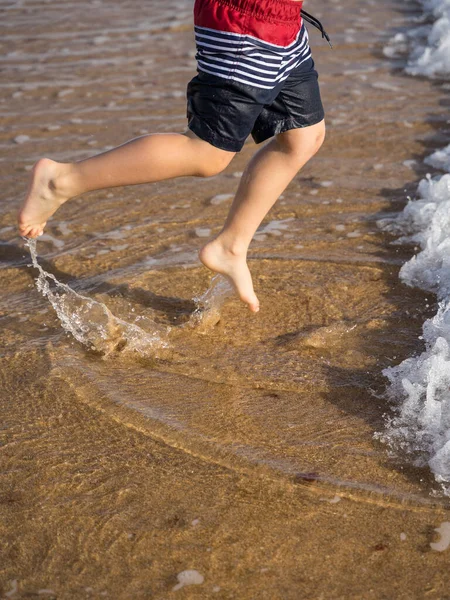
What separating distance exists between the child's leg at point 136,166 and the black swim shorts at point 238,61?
7cm

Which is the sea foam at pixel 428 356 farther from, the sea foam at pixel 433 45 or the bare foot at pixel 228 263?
the sea foam at pixel 433 45

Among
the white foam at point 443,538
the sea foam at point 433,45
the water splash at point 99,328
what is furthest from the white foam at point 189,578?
the sea foam at point 433,45

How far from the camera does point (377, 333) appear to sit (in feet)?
10.1

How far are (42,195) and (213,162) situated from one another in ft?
2.26

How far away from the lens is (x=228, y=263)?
3.06 m

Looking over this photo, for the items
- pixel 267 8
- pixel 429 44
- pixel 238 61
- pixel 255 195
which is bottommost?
pixel 429 44

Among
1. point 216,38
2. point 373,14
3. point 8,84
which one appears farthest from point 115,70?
point 216,38

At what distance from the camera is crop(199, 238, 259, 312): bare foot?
10.0 feet

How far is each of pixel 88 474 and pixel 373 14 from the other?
6724 millimetres

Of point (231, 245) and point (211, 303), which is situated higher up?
point (231, 245)

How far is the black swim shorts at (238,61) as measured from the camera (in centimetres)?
256

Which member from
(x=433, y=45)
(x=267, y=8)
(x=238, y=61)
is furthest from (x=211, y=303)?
(x=433, y=45)

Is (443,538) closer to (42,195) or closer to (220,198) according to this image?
(42,195)

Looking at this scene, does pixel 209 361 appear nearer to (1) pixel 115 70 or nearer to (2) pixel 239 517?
(2) pixel 239 517
